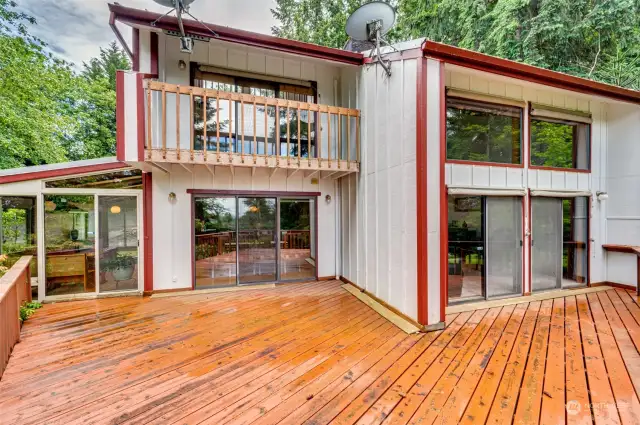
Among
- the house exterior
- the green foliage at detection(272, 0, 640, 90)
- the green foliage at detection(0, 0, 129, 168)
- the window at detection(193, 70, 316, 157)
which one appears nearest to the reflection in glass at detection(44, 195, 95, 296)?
the house exterior

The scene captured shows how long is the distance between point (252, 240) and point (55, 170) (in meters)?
3.34

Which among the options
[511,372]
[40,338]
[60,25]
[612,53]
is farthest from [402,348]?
[60,25]

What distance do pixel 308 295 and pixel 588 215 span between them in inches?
222

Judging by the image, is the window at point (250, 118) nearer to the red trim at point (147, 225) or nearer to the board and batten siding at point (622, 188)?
the red trim at point (147, 225)

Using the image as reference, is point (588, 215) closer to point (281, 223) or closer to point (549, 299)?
point (549, 299)

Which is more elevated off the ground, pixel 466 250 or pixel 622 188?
pixel 622 188

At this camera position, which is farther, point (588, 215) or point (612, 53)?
point (612, 53)

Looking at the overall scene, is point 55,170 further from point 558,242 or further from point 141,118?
point 558,242

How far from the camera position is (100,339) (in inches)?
124

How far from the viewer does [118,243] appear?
4801mm

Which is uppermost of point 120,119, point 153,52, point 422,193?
point 153,52

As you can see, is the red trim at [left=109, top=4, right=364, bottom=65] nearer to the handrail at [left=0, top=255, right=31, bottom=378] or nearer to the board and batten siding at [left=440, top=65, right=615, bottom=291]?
the board and batten siding at [left=440, top=65, right=615, bottom=291]

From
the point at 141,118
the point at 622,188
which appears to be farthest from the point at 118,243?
the point at 622,188

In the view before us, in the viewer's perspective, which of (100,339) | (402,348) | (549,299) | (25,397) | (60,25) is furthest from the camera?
(60,25)
